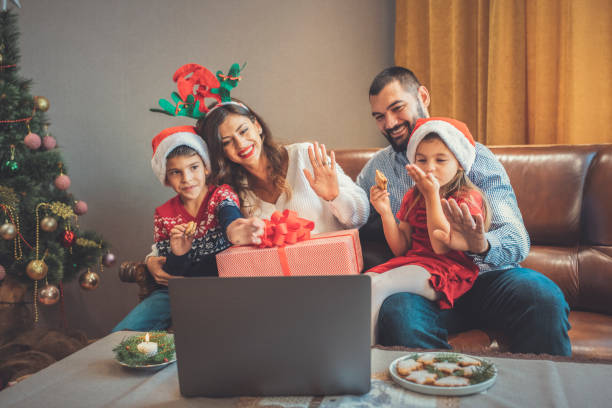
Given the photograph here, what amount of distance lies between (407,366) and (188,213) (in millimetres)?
1185

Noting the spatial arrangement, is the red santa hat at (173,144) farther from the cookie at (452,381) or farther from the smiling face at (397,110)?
the cookie at (452,381)

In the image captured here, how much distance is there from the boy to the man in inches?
26.0

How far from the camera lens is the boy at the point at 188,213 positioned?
1.65 meters

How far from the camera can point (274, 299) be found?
77 centimetres

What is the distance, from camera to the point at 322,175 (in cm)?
167

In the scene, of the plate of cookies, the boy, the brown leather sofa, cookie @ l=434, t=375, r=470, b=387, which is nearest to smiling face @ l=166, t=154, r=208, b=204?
the boy

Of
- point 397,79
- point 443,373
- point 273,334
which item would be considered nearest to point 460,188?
point 397,79

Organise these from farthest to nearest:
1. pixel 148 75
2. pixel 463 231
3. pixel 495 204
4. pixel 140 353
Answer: pixel 148 75, pixel 495 204, pixel 463 231, pixel 140 353

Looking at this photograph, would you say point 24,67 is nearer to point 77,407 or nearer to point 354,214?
point 354,214

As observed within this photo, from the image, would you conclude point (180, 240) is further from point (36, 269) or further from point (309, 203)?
point (36, 269)

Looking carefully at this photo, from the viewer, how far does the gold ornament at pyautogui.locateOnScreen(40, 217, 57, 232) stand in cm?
213

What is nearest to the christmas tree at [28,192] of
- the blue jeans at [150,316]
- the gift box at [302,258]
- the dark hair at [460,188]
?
the blue jeans at [150,316]

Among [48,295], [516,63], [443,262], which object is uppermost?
[516,63]

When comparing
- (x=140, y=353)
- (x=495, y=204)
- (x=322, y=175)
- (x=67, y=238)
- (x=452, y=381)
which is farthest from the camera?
(x=67, y=238)
